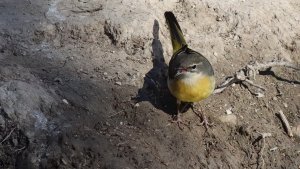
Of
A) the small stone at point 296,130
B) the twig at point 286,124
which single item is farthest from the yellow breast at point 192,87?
the small stone at point 296,130

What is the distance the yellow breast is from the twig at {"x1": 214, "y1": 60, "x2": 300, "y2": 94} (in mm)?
743

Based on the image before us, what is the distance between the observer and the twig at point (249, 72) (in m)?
6.49

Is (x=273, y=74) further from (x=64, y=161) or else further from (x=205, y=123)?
(x=64, y=161)

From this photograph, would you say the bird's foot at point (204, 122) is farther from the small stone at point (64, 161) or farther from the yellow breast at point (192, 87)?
the small stone at point (64, 161)

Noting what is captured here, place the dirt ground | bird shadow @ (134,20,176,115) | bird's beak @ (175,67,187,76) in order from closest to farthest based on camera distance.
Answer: the dirt ground
bird's beak @ (175,67,187,76)
bird shadow @ (134,20,176,115)

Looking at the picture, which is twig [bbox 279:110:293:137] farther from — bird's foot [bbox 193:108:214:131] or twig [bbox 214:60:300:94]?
bird's foot [bbox 193:108:214:131]

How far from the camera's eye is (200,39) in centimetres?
697

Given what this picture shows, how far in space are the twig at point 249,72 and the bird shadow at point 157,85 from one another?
2.27ft

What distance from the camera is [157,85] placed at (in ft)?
20.7

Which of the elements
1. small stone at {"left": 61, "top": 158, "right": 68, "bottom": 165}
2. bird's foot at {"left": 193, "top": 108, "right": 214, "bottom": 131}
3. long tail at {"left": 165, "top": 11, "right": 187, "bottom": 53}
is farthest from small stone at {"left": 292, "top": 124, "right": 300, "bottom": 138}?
small stone at {"left": 61, "top": 158, "right": 68, "bottom": 165}

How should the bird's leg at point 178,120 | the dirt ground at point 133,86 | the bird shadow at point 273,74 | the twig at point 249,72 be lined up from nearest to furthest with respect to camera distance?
the dirt ground at point 133,86
the bird's leg at point 178,120
the twig at point 249,72
the bird shadow at point 273,74

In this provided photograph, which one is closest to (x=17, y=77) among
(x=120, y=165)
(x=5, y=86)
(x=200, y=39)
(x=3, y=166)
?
(x=5, y=86)

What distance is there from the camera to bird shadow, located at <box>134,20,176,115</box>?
20.0 feet

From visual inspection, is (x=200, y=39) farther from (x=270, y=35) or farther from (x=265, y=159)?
(x=265, y=159)
